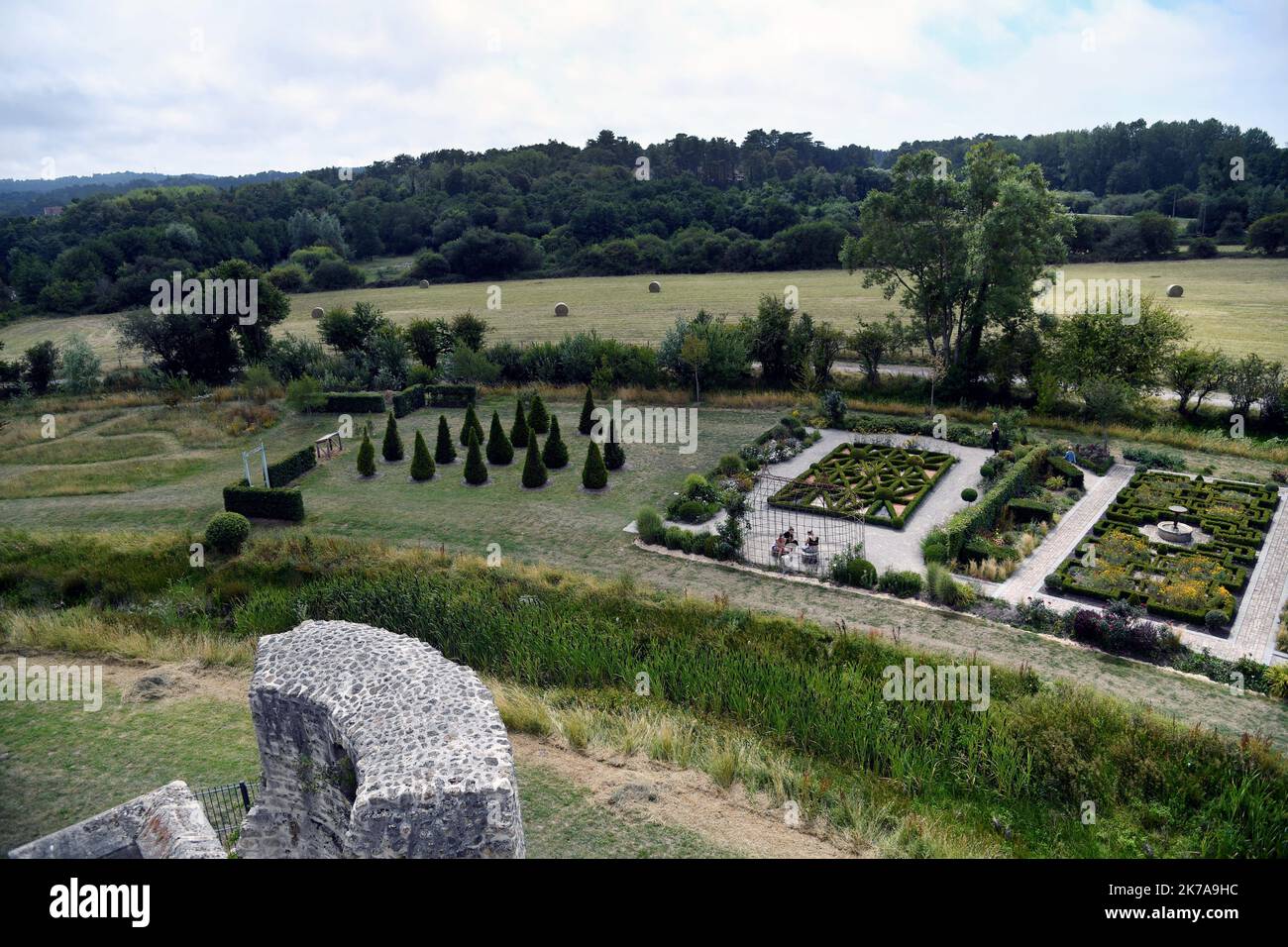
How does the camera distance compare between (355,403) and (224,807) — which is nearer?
(224,807)

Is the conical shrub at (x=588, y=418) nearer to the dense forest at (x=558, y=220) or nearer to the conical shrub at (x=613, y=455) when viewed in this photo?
the conical shrub at (x=613, y=455)

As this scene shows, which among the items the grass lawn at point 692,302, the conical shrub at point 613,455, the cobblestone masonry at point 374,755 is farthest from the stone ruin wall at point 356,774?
the grass lawn at point 692,302

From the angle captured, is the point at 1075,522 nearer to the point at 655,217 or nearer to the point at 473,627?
the point at 473,627

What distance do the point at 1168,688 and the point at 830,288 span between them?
176ft

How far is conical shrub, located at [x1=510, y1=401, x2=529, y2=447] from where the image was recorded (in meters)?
33.4

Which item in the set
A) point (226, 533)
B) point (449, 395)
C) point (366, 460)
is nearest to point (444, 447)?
point (366, 460)

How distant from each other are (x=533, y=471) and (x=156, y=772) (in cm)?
1657

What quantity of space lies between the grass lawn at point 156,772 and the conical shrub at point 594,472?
14.2m

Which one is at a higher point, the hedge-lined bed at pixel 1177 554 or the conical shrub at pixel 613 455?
the conical shrub at pixel 613 455

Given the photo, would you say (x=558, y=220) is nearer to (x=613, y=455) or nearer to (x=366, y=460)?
(x=366, y=460)

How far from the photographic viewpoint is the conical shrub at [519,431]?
3341cm

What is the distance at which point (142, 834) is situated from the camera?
10.6 meters

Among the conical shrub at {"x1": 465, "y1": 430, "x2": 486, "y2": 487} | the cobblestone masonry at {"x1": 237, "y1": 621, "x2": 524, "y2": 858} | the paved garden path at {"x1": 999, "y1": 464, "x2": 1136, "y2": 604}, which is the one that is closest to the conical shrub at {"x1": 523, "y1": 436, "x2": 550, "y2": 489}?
the conical shrub at {"x1": 465, "y1": 430, "x2": 486, "y2": 487}

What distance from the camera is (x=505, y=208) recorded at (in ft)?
297
